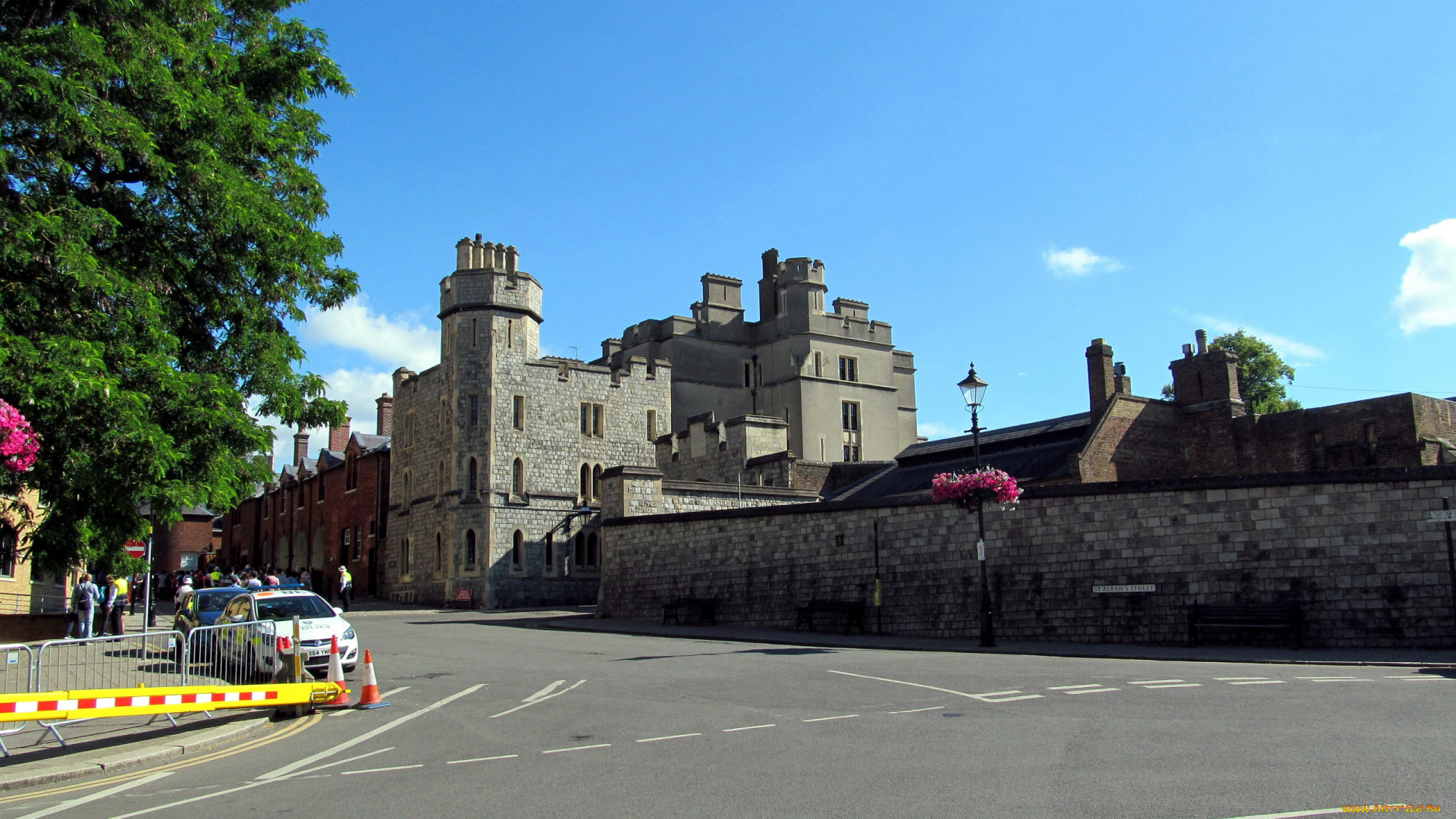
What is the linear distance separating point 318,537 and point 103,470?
152 feet

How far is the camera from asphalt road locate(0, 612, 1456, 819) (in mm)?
7273

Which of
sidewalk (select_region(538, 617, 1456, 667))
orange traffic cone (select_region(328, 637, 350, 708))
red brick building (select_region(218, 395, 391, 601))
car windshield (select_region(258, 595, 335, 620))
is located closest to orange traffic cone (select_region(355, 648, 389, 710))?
orange traffic cone (select_region(328, 637, 350, 708))

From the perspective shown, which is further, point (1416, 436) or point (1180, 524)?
point (1416, 436)

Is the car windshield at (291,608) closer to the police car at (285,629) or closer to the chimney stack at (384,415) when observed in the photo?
the police car at (285,629)

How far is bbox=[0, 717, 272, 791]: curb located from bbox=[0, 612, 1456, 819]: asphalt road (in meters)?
0.47

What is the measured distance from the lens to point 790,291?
5569 centimetres

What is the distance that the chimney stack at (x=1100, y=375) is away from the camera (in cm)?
3688

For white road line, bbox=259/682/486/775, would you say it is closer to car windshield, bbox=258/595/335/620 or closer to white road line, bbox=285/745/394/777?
white road line, bbox=285/745/394/777

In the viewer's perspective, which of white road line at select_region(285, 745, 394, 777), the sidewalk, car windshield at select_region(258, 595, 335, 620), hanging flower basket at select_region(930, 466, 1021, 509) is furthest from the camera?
hanging flower basket at select_region(930, 466, 1021, 509)

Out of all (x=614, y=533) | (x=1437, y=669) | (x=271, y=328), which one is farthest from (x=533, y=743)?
(x=614, y=533)

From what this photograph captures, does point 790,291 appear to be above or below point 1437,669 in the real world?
above

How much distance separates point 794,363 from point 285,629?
40.8m

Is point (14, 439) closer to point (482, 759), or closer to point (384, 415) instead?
point (482, 759)

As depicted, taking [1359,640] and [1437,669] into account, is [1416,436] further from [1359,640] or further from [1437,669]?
[1437,669]
